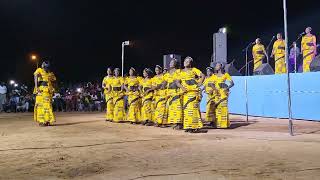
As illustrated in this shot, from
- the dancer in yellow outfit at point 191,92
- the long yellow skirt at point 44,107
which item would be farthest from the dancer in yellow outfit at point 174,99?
the long yellow skirt at point 44,107

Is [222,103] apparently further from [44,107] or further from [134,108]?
[44,107]

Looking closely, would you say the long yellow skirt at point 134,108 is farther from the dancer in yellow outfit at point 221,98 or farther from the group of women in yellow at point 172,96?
the dancer in yellow outfit at point 221,98

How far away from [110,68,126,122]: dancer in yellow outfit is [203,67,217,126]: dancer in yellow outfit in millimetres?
4025

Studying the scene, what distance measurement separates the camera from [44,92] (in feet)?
48.2

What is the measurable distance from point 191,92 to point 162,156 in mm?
4112

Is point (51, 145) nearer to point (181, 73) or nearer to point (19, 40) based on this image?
point (181, 73)

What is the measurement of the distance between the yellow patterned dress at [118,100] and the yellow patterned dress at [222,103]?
4.47 metres

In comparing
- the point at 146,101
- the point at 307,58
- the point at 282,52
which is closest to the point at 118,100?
the point at 146,101

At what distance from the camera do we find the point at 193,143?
9820mm

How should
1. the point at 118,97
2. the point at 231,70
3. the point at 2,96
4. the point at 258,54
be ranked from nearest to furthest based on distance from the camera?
1. the point at 118,97
2. the point at 258,54
3. the point at 231,70
4. the point at 2,96

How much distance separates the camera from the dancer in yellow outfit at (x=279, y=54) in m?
19.3

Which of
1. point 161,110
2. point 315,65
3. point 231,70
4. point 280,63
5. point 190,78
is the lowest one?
point 161,110

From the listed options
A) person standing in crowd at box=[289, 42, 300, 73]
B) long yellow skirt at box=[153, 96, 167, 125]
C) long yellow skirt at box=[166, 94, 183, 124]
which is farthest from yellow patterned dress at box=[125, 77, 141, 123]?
person standing in crowd at box=[289, 42, 300, 73]

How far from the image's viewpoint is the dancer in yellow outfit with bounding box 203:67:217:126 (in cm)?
1395
